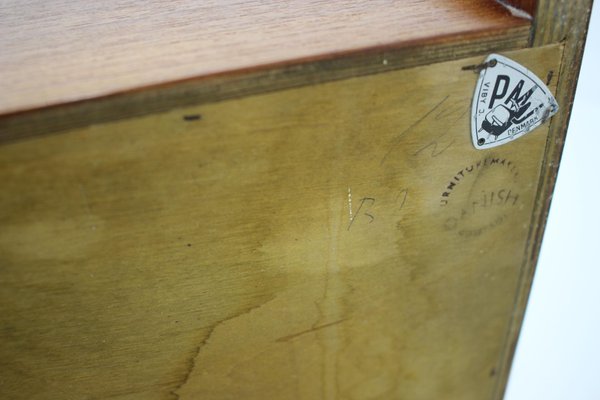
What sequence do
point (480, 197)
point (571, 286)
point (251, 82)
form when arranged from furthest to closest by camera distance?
point (571, 286)
point (480, 197)
point (251, 82)

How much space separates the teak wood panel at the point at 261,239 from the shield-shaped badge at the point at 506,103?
12 mm

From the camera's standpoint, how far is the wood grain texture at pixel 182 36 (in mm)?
429

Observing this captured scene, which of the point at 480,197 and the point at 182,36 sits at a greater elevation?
the point at 182,36

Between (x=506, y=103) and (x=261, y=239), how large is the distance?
0.26 metres

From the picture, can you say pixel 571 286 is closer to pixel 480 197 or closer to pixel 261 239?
pixel 480 197

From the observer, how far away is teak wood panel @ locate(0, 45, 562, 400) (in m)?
0.44

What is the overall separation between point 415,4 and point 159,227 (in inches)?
12.4

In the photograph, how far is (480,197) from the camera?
58 cm

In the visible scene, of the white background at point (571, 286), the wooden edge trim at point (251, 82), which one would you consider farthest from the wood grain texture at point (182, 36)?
the white background at point (571, 286)

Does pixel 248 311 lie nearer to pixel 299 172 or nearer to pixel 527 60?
pixel 299 172

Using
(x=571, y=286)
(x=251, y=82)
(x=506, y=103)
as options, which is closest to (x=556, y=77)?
(x=506, y=103)

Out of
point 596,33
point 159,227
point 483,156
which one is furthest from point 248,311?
point 596,33

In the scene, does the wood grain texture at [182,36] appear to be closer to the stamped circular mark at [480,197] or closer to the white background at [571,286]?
the stamped circular mark at [480,197]

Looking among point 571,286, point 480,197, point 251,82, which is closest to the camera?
point 251,82
